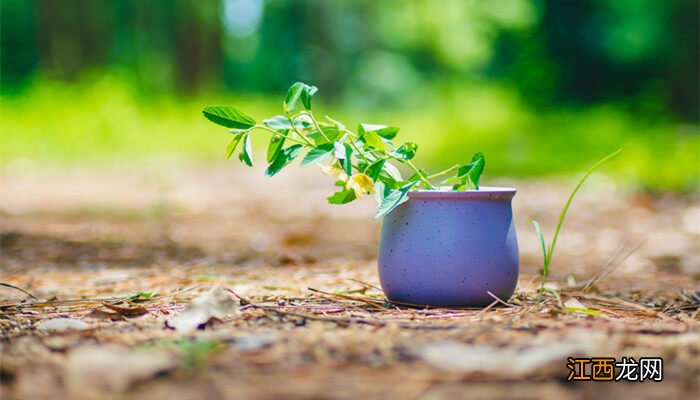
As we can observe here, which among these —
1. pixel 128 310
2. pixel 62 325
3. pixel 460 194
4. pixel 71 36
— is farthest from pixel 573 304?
pixel 71 36

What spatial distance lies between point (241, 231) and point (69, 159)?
15.2ft

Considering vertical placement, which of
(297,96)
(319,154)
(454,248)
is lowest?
(454,248)

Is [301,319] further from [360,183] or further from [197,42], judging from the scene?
[197,42]

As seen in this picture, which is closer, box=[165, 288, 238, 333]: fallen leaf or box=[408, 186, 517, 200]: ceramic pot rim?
box=[165, 288, 238, 333]: fallen leaf

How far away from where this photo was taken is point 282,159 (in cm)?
192

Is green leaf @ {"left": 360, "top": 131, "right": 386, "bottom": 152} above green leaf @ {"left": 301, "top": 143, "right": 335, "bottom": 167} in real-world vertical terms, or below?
above

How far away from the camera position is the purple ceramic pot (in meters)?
1.95

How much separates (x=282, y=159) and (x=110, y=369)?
756 mm

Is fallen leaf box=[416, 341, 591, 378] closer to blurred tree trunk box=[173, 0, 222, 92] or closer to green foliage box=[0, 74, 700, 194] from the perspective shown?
green foliage box=[0, 74, 700, 194]

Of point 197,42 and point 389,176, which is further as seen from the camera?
point 197,42

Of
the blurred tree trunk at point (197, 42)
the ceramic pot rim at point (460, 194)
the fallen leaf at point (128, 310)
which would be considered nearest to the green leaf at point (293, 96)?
the ceramic pot rim at point (460, 194)

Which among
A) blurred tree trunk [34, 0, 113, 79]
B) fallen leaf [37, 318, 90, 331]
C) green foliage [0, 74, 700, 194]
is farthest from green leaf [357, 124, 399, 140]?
blurred tree trunk [34, 0, 113, 79]

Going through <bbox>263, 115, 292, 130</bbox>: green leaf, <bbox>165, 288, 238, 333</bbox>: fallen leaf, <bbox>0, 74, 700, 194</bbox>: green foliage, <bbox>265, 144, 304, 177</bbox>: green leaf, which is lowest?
<bbox>165, 288, 238, 333</bbox>: fallen leaf

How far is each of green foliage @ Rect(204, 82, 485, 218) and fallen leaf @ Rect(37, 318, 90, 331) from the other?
496 millimetres
